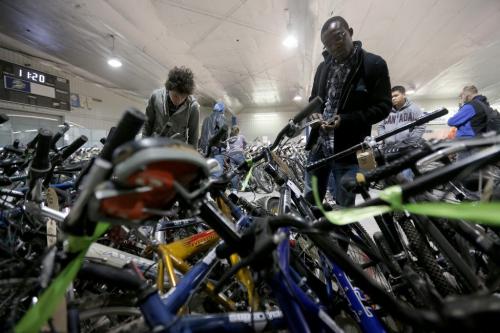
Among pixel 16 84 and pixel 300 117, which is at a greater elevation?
pixel 16 84

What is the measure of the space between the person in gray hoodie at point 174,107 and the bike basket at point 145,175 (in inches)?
58.9

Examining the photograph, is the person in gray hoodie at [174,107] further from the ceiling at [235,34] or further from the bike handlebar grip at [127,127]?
the ceiling at [235,34]

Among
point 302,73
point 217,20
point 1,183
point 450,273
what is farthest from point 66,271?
point 302,73

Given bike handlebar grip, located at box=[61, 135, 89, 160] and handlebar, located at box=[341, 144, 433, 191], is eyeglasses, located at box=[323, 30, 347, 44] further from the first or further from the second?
bike handlebar grip, located at box=[61, 135, 89, 160]

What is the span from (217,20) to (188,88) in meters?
2.45

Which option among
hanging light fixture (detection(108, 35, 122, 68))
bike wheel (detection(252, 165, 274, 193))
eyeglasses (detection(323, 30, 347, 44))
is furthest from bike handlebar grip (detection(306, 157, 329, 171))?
hanging light fixture (detection(108, 35, 122, 68))

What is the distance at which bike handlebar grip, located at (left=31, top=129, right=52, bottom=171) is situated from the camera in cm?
59

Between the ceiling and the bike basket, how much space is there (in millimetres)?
3426

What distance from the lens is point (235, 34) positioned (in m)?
4.02

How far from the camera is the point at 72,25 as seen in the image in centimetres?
345

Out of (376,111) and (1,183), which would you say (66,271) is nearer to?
(1,183)

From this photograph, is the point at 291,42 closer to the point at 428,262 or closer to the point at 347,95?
the point at 347,95

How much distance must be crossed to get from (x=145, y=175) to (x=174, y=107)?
1767mm

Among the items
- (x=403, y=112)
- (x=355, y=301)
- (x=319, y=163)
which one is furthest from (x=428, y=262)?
(x=403, y=112)
